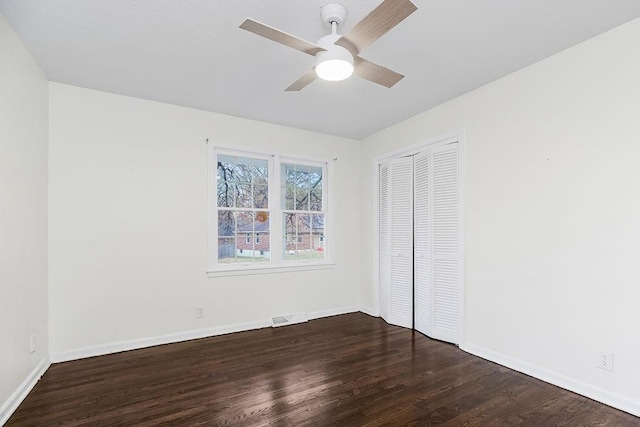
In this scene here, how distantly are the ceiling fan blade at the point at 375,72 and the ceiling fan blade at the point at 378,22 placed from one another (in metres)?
0.15

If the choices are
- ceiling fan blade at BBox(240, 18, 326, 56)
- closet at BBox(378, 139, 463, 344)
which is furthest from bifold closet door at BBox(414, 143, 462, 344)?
ceiling fan blade at BBox(240, 18, 326, 56)

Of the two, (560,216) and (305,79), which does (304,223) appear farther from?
(560,216)

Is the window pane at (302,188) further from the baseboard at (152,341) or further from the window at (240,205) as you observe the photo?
the baseboard at (152,341)

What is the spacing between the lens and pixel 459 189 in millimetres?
3566

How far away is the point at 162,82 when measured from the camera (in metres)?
3.20

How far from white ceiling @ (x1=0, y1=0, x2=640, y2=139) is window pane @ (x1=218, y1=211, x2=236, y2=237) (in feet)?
4.29

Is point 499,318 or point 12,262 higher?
point 12,262

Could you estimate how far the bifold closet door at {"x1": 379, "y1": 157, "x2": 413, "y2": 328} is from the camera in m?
4.28

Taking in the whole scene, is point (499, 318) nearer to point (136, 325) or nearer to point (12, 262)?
point (136, 325)

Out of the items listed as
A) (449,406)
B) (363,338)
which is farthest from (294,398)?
(363,338)

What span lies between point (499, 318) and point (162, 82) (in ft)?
12.8

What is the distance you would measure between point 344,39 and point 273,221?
2845mm

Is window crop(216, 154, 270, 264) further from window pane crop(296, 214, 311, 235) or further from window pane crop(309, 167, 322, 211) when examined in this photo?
window pane crop(309, 167, 322, 211)

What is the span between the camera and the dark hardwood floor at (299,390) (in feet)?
7.41
